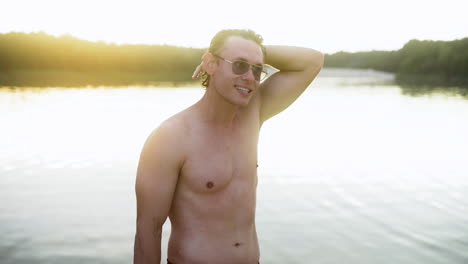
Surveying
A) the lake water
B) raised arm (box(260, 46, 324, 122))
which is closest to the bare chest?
raised arm (box(260, 46, 324, 122))

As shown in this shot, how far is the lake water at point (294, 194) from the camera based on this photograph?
8.16 m

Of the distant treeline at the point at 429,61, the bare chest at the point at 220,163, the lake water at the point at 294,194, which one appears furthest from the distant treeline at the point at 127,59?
the bare chest at the point at 220,163

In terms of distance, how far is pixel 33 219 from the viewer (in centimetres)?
962

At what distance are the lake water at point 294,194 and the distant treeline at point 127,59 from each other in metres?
79.9

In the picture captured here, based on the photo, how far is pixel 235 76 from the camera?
271 cm

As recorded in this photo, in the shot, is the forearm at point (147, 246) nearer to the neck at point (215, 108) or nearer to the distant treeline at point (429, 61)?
the neck at point (215, 108)

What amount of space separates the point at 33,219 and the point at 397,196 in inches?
347

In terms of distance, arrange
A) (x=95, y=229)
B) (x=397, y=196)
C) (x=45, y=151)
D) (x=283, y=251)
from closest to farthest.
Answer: (x=283, y=251), (x=95, y=229), (x=397, y=196), (x=45, y=151)

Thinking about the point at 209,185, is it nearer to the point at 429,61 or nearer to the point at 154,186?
the point at 154,186

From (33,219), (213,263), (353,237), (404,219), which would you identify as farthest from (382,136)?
(213,263)

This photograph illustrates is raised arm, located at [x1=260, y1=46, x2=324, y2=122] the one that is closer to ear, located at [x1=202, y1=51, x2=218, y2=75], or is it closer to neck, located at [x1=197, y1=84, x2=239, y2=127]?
neck, located at [x1=197, y1=84, x2=239, y2=127]

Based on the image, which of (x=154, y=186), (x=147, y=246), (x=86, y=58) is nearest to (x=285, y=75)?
(x=154, y=186)

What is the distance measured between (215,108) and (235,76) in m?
0.28

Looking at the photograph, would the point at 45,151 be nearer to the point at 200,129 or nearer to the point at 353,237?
the point at 353,237
